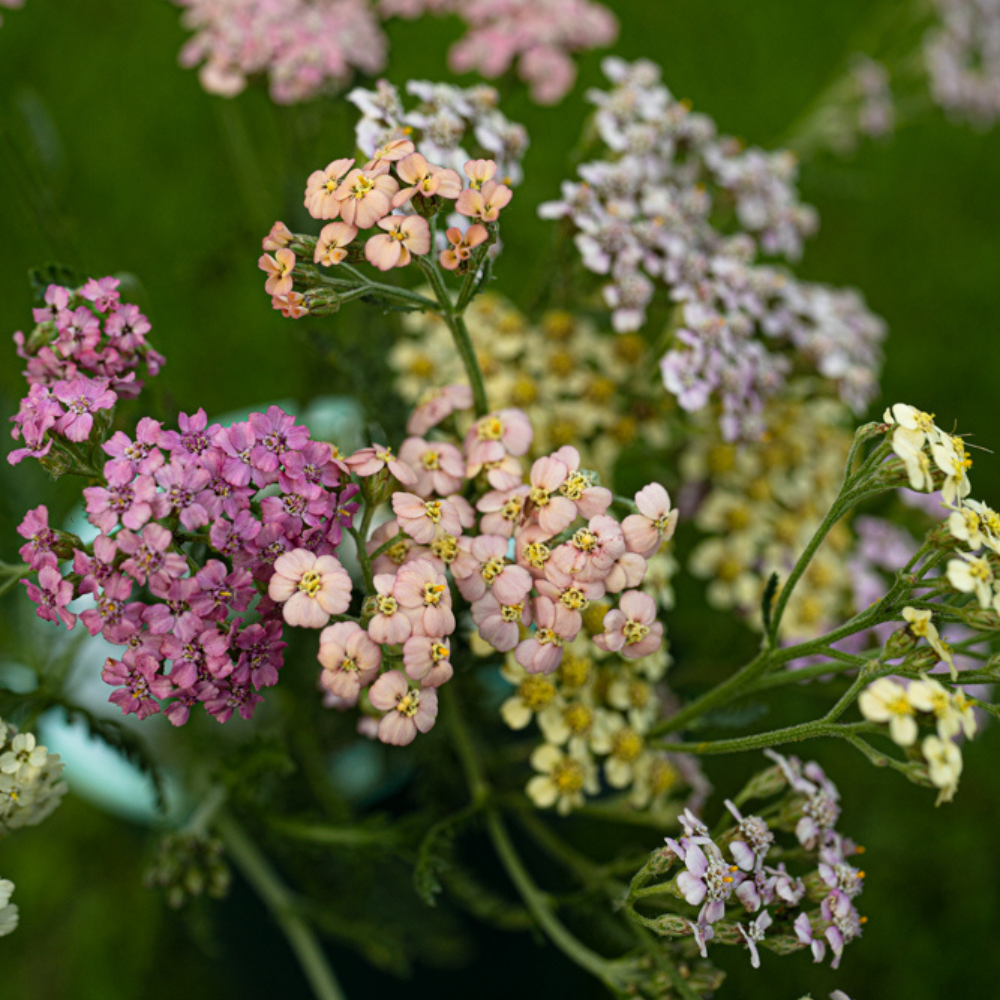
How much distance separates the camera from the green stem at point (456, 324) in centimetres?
94

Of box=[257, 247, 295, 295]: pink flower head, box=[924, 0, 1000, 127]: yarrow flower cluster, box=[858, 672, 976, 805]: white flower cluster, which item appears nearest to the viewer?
box=[858, 672, 976, 805]: white flower cluster

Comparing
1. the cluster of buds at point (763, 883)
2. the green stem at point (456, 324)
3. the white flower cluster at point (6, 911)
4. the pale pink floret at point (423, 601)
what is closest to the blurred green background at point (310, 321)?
the green stem at point (456, 324)

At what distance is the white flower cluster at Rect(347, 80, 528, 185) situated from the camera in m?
1.11

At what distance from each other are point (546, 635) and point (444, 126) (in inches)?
25.7

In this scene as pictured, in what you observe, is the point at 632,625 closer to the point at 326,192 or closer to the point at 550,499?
the point at 550,499

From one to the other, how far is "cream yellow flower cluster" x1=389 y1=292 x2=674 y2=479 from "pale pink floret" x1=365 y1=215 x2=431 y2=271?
486 millimetres

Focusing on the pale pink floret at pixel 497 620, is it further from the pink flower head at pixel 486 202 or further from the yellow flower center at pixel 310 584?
the pink flower head at pixel 486 202

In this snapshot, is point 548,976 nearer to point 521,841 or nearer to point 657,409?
point 521,841

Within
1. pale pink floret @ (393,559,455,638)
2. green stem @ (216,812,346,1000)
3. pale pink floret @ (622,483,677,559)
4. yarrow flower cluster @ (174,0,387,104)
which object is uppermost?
yarrow flower cluster @ (174,0,387,104)

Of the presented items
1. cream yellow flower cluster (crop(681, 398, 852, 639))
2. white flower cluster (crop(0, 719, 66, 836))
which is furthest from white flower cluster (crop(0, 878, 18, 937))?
cream yellow flower cluster (crop(681, 398, 852, 639))

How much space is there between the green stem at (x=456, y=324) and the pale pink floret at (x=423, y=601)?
0.26 metres

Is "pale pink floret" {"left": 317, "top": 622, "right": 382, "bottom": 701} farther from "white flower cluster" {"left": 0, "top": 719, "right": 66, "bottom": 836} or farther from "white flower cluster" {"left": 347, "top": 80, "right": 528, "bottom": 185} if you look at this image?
"white flower cluster" {"left": 347, "top": 80, "right": 528, "bottom": 185}

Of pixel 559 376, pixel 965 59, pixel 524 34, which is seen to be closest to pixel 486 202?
pixel 559 376

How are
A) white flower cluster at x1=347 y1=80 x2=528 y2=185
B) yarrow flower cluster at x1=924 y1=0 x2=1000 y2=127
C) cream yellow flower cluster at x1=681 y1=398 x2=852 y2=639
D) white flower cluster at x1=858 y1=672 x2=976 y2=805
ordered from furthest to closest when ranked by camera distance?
yarrow flower cluster at x1=924 y1=0 x2=1000 y2=127
cream yellow flower cluster at x1=681 y1=398 x2=852 y2=639
white flower cluster at x1=347 y1=80 x2=528 y2=185
white flower cluster at x1=858 y1=672 x2=976 y2=805
